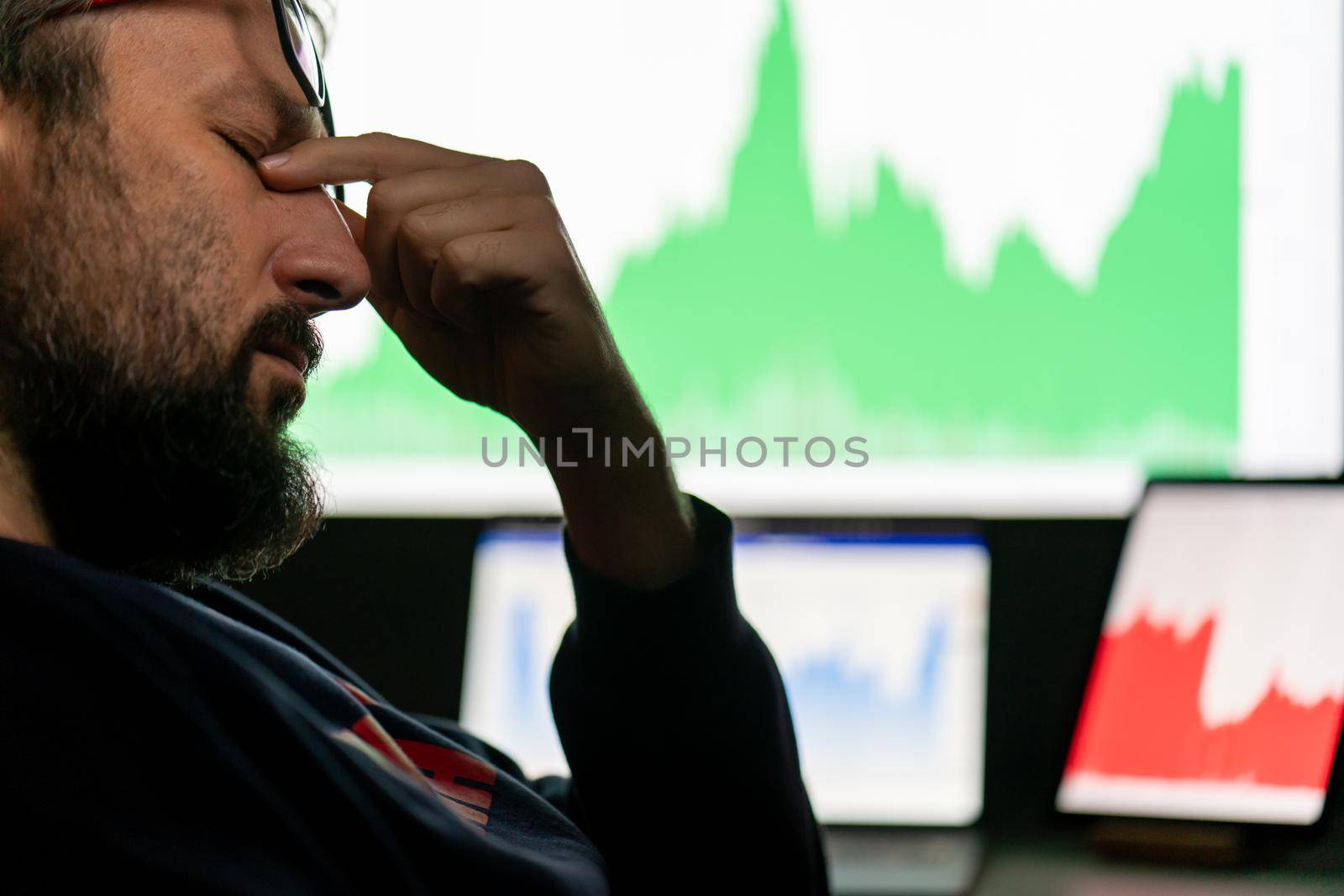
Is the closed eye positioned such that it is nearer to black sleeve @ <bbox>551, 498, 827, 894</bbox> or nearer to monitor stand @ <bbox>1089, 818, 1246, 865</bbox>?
black sleeve @ <bbox>551, 498, 827, 894</bbox>

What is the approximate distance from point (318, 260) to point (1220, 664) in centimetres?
73

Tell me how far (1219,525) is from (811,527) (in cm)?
34

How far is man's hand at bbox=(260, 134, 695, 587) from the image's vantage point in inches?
24.0

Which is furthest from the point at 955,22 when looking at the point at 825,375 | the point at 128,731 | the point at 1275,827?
the point at 128,731

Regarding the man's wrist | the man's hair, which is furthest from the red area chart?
the man's hair

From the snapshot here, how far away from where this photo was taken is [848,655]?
40.8 inches

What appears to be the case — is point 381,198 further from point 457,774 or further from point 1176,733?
point 1176,733

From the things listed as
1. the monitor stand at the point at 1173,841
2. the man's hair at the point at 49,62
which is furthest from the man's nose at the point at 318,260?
the monitor stand at the point at 1173,841

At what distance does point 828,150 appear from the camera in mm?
1173

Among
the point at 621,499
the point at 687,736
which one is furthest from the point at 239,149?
the point at 687,736

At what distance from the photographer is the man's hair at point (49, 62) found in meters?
0.57

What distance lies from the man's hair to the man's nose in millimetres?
107

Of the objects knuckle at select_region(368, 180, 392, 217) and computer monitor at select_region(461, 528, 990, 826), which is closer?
knuckle at select_region(368, 180, 392, 217)

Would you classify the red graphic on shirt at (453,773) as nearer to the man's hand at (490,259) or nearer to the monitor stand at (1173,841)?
the man's hand at (490,259)
